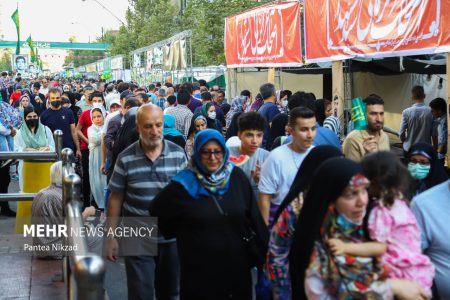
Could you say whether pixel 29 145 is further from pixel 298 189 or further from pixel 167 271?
pixel 298 189

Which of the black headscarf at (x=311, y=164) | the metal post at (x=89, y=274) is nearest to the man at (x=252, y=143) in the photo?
the black headscarf at (x=311, y=164)

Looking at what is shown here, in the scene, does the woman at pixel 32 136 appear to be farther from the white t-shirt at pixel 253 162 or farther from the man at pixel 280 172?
the man at pixel 280 172

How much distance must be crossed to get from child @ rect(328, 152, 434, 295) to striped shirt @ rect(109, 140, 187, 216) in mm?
2055

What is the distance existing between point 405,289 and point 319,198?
2.01ft

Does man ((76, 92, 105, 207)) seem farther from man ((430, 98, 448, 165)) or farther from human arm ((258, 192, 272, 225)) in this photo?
human arm ((258, 192, 272, 225))

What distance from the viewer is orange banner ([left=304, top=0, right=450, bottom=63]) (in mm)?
7914

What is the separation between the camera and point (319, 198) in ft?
9.96

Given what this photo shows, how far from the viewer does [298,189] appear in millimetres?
3611

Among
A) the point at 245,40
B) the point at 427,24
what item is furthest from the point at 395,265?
the point at 245,40

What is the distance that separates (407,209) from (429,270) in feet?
1.04

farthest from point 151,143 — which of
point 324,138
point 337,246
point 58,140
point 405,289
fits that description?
point 405,289

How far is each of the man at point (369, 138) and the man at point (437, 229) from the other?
2.21 m

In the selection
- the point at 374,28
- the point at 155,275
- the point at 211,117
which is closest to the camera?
the point at 155,275

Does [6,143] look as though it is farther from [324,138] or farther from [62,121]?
[324,138]
